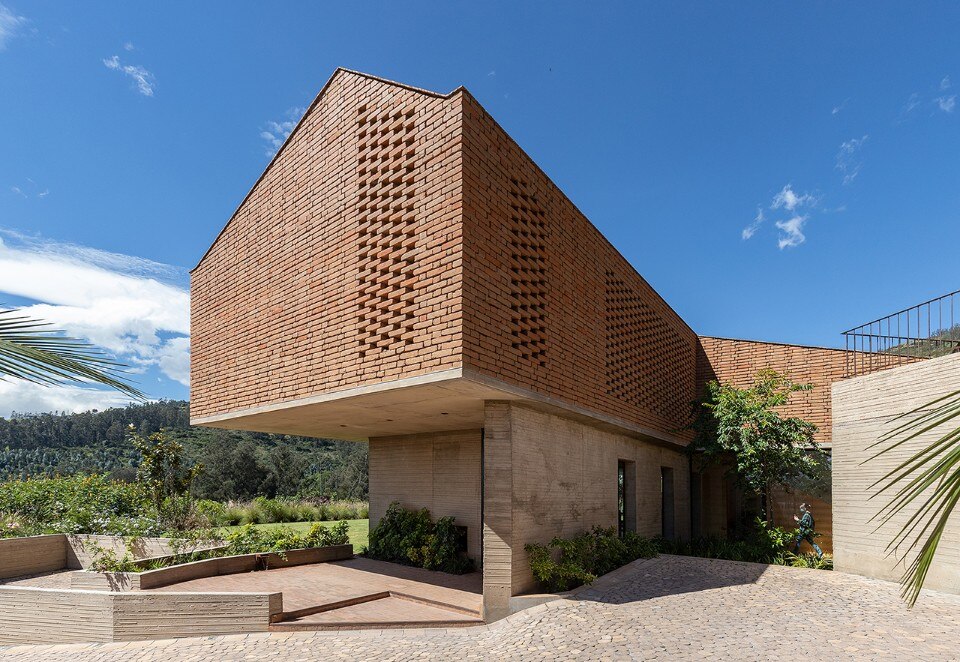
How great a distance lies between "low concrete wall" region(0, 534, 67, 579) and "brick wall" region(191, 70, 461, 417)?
4.87 m

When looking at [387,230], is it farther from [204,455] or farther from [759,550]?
[204,455]

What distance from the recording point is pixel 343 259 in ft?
32.8

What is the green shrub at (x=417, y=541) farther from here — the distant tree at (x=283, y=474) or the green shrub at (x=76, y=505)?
the distant tree at (x=283, y=474)

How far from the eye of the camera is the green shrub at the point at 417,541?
12617 millimetres

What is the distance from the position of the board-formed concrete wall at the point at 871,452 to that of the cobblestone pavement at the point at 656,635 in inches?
48.4

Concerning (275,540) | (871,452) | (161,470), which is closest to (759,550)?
Result: (871,452)

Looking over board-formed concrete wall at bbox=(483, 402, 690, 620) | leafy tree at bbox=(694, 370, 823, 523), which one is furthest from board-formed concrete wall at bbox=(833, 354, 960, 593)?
board-formed concrete wall at bbox=(483, 402, 690, 620)

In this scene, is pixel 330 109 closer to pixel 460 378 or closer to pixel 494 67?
pixel 494 67

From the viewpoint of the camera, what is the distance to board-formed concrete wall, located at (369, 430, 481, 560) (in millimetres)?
13070

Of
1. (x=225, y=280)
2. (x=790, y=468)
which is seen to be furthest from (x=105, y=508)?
(x=790, y=468)

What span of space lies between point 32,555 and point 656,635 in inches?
523

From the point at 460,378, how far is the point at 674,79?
10130mm

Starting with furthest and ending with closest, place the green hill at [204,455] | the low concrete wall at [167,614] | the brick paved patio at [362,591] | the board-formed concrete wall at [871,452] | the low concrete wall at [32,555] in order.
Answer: the green hill at [204,455] → the low concrete wall at [32,555] → the board-formed concrete wall at [871,452] → the brick paved patio at [362,591] → the low concrete wall at [167,614]

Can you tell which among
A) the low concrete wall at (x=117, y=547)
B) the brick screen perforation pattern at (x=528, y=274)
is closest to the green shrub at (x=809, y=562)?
the brick screen perforation pattern at (x=528, y=274)
